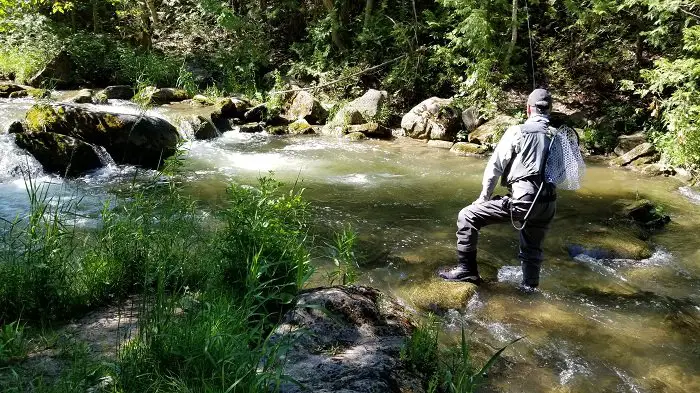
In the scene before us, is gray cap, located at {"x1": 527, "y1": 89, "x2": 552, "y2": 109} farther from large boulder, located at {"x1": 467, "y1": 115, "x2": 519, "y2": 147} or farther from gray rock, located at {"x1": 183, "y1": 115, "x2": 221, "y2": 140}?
gray rock, located at {"x1": 183, "y1": 115, "x2": 221, "y2": 140}

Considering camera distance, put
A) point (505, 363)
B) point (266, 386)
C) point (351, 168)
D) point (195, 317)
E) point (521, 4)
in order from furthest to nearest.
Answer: point (521, 4) < point (351, 168) < point (505, 363) < point (195, 317) < point (266, 386)

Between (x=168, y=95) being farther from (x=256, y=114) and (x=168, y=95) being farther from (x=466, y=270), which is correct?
(x=466, y=270)

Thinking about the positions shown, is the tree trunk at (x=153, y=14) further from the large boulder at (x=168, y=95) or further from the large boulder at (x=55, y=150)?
the large boulder at (x=55, y=150)

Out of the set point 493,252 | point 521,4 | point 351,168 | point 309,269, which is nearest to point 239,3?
point 521,4

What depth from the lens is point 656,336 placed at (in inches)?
183

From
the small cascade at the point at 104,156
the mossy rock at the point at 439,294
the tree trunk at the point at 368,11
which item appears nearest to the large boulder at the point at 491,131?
the tree trunk at the point at 368,11

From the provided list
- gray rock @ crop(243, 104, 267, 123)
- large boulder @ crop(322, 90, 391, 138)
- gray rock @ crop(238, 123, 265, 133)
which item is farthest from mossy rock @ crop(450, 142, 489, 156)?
gray rock @ crop(243, 104, 267, 123)

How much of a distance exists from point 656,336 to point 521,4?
47.5ft

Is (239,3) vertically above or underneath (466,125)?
above

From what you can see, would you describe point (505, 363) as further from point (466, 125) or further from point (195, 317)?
point (466, 125)

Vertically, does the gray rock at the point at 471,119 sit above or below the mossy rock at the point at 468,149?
above

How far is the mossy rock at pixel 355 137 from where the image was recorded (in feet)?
47.2

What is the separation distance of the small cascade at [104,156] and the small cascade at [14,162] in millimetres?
1006

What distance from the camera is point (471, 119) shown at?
47.4 ft
